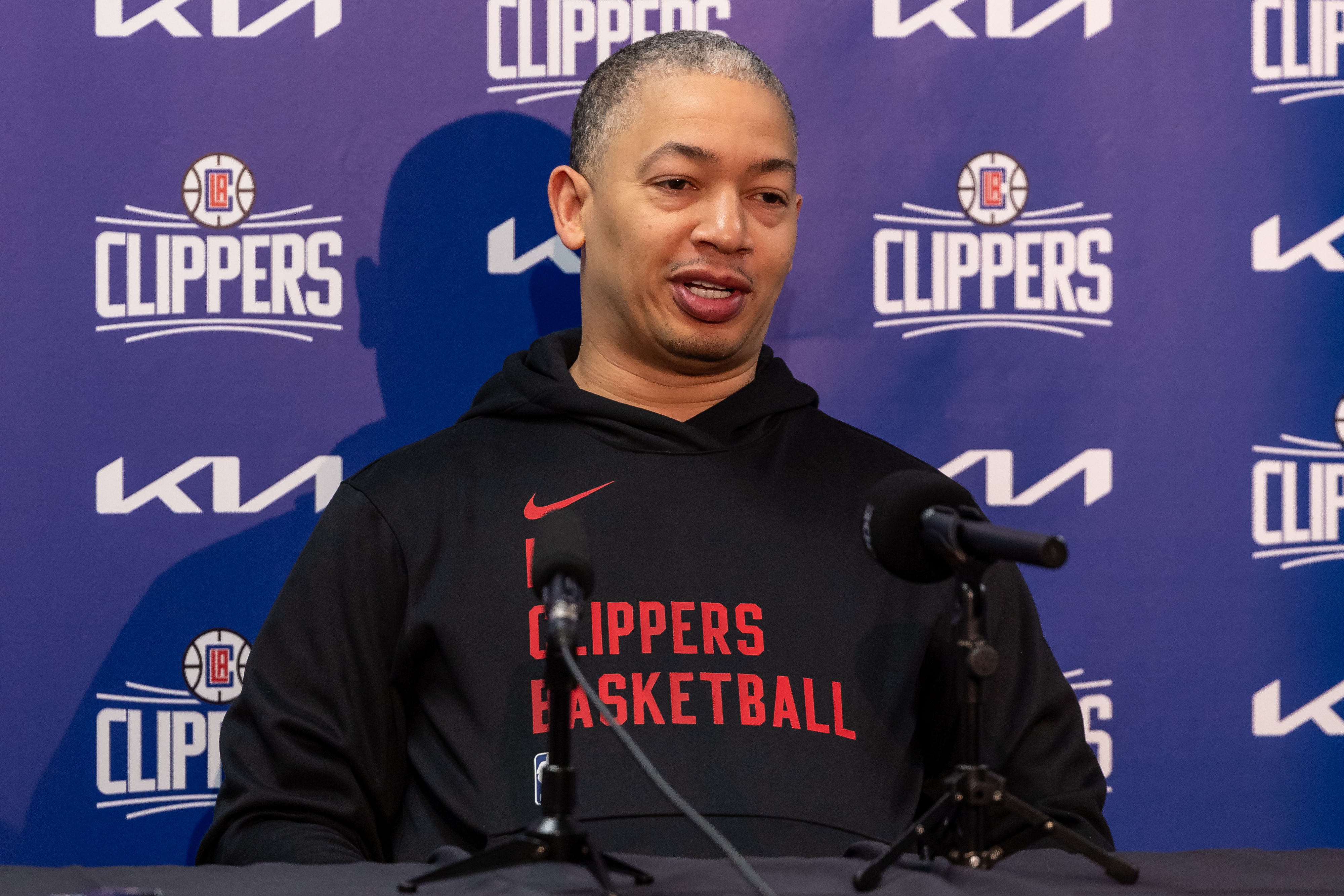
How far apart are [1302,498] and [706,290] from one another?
3.46 ft

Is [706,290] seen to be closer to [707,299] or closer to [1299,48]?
[707,299]

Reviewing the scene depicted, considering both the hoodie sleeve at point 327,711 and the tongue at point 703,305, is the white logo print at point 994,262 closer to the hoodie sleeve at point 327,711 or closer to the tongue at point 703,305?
the tongue at point 703,305

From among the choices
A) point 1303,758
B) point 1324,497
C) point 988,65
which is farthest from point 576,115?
point 1303,758

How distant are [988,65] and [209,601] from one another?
147 centimetres

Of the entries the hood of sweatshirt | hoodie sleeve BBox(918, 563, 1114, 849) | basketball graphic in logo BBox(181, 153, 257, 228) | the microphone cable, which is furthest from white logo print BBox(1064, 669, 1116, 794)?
basketball graphic in logo BBox(181, 153, 257, 228)

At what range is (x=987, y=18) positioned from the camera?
6.36ft

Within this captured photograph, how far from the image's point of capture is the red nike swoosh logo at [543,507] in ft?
5.06

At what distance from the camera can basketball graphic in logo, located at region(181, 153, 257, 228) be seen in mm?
1859

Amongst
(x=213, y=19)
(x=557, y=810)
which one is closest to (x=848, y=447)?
(x=557, y=810)

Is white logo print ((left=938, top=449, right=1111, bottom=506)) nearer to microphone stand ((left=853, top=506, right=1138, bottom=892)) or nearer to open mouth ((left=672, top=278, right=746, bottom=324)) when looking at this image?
open mouth ((left=672, top=278, right=746, bottom=324))

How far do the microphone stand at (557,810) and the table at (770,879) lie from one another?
19 mm

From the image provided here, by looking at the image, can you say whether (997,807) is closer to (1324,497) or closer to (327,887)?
(327,887)

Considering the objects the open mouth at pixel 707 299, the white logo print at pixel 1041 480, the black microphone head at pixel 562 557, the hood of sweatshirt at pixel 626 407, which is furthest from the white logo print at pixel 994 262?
the black microphone head at pixel 562 557

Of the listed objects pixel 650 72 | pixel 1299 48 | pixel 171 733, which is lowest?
pixel 171 733
